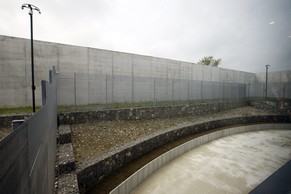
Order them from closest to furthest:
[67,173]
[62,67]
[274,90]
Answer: [67,173], [62,67], [274,90]

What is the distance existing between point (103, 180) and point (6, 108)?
32.8 feet

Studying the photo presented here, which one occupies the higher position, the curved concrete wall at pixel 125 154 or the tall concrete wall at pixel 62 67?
the tall concrete wall at pixel 62 67

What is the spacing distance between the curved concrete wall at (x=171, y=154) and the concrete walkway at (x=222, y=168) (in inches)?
8.4

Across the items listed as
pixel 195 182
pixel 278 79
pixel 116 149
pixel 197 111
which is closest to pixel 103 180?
pixel 116 149

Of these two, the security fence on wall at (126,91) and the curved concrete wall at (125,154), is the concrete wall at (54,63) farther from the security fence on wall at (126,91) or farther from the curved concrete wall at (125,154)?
the curved concrete wall at (125,154)

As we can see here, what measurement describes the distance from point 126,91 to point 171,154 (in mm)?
7808

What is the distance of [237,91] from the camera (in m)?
23.0

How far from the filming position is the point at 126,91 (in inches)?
535

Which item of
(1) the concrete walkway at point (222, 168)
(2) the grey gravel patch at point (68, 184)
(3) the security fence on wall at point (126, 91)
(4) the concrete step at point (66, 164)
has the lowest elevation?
(1) the concrete walkway at point (222, 168)

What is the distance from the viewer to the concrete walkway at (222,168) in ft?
17.7

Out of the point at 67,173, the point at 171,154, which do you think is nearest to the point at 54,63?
the point at 67,173

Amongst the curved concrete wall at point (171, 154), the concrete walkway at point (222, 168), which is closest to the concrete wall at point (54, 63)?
the curved concrete wall at point (171, 154)

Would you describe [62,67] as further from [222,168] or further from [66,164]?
[222,168]

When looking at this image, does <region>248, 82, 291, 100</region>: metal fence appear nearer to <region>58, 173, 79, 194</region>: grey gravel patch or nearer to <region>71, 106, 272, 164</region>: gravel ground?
<region>71, 106, 272, 164</region>: gravel ground
